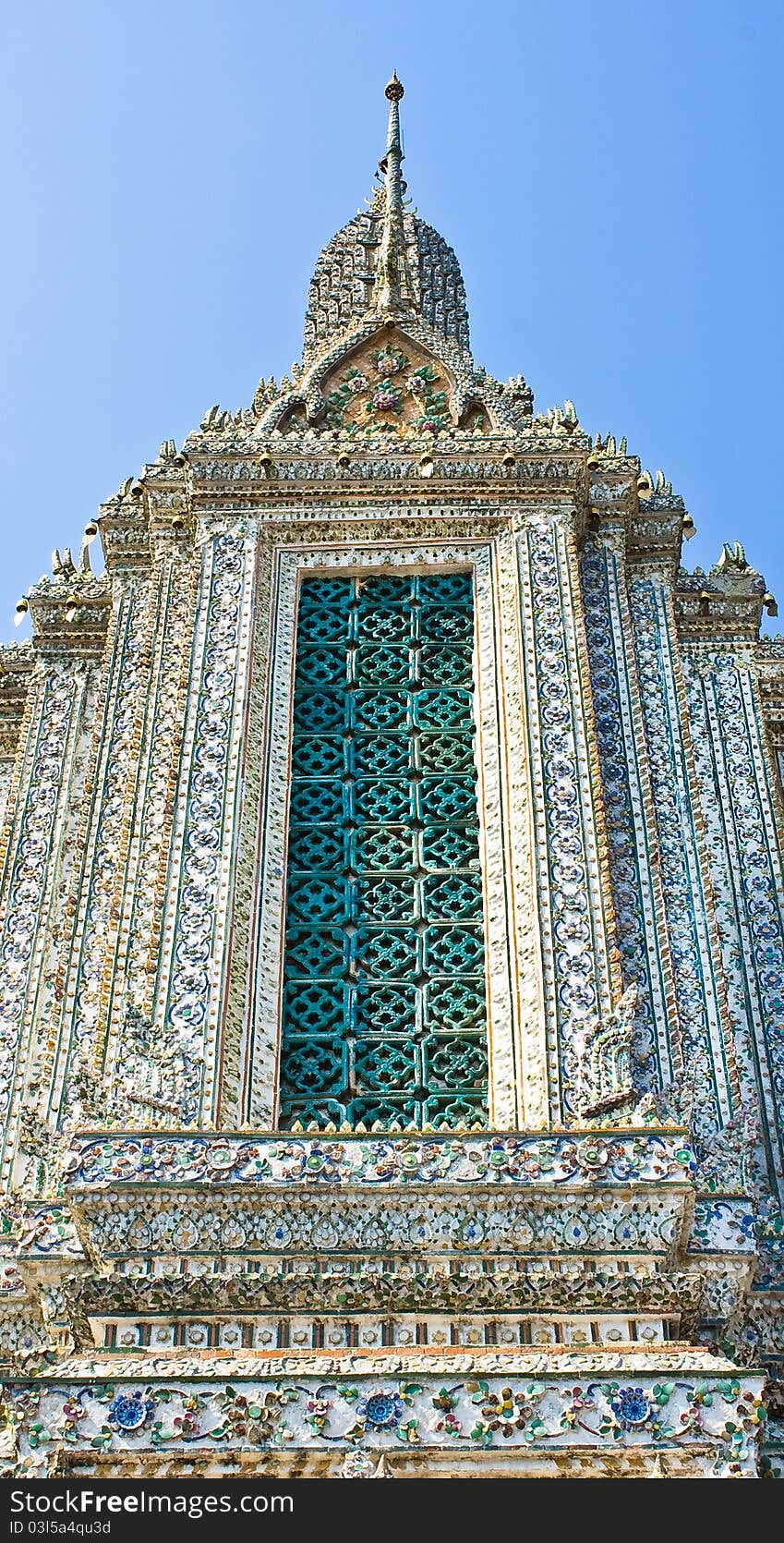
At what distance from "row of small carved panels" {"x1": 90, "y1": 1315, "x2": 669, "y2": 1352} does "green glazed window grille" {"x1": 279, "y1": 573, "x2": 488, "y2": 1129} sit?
1.60 m

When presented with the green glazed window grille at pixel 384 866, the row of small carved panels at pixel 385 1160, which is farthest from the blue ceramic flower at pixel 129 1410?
the green glazed window grille at pixel 384 866

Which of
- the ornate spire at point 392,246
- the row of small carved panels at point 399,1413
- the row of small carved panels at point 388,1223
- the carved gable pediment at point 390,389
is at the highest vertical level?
the ornate spire at point 392,246

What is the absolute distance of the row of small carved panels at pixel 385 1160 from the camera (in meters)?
10.7

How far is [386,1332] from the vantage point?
34.4 feet

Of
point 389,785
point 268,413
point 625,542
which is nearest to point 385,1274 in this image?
point 389,785

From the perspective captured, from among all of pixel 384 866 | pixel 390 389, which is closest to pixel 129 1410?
pixel 384 866

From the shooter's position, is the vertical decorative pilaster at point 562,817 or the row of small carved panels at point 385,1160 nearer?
the row of small carved panels at point 385,1160

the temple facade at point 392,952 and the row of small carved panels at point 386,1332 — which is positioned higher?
the temple facade at point 392,952

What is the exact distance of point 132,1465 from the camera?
941 centimetres

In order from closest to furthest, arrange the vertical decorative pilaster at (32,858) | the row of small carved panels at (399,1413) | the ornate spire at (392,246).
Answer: the row of small carved panels at (399,1413), the vertical decorative pilaster at (32,858), the ornate spire at (392,246)

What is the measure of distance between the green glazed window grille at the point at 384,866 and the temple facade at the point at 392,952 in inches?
1.0

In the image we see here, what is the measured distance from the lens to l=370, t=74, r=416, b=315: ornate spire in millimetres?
16766

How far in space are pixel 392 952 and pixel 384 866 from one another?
0.65 meters

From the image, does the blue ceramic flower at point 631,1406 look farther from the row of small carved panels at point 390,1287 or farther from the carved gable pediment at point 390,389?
the carved gable pediment at point 390,389
